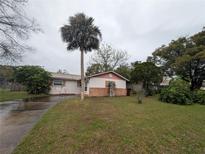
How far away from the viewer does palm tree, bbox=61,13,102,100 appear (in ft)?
48.8

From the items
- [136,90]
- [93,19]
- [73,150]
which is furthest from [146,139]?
[136,90]

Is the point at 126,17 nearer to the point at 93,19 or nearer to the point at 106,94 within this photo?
the point at 93,19

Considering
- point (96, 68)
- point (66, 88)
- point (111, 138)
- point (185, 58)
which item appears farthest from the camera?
point (96, 68)

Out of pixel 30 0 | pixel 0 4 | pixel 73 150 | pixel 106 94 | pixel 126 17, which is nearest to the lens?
pixel 73 150

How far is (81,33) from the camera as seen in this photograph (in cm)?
1502

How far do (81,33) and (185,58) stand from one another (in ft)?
46.3

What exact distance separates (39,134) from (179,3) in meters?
12.7

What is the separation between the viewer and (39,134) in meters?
5.03

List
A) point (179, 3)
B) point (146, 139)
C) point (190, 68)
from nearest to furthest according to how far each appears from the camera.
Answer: point (146, 139), point (179, 3), point (190, 68)

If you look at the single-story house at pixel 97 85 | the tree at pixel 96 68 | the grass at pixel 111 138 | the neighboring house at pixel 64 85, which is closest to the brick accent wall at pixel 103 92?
the single-story house at pixel 97 85

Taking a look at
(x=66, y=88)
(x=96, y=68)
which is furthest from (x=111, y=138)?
(x=96, y=68)

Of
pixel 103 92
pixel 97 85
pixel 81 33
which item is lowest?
pixel 103 92

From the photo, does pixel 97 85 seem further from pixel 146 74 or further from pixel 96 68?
pixel 96 68

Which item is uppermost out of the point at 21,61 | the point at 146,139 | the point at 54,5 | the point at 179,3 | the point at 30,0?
the point at 179,3
